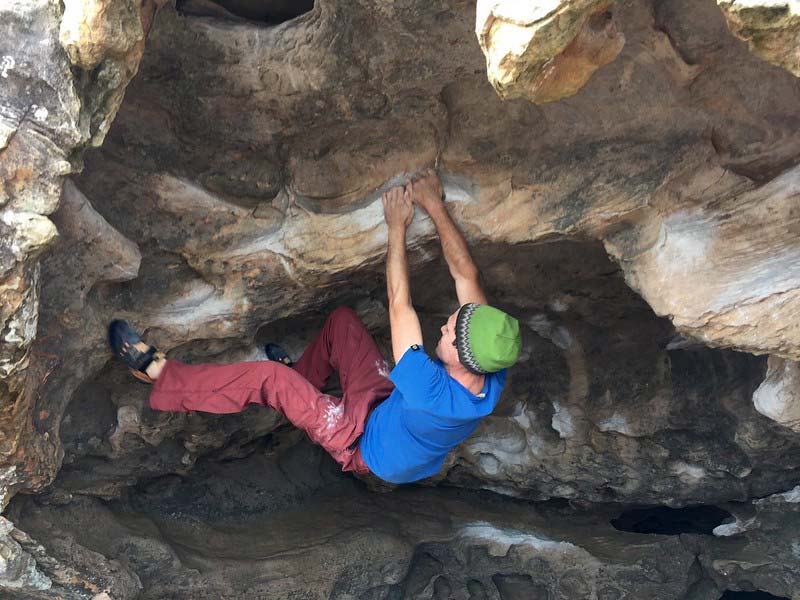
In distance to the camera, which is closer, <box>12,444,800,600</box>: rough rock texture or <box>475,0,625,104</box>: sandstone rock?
<box>475,0,625,104</box>: sandstone rock

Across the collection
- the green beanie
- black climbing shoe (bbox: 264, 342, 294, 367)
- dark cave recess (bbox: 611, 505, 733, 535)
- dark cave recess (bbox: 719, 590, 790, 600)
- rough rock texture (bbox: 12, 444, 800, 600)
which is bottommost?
dark cave recess (bbox: 719, 590, 790, 600)

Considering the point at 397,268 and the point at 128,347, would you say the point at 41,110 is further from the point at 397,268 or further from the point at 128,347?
the point at 397,268

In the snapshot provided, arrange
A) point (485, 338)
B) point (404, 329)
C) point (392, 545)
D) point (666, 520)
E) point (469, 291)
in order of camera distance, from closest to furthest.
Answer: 1. point (485, 338)
2. point (404, 329)
3. point (469, 291)
4. point (392, 545)
5. point (666, 520)

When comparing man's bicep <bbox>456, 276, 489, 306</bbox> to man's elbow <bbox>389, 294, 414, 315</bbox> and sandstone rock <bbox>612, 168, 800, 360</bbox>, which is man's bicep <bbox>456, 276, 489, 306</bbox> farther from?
sandstone rock <bbox>612, 168, 800, 360</bbox>

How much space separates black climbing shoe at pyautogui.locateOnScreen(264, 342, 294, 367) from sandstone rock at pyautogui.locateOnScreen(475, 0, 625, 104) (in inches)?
66.4

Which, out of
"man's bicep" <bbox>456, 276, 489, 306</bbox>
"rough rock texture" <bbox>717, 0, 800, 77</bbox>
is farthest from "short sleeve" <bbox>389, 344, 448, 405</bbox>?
"rough rock texture" <bbox>717, 0, 800, 77</bbox>

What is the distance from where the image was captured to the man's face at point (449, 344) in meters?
2.23

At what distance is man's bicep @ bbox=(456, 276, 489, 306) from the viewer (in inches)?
93.3

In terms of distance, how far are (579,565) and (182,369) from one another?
2224 mm

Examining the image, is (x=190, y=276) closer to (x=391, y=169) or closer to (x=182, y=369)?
(x=182, y=369)

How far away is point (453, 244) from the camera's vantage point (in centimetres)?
237

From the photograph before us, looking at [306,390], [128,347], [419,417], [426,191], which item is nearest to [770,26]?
[426,191]

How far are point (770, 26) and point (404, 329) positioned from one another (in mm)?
1349

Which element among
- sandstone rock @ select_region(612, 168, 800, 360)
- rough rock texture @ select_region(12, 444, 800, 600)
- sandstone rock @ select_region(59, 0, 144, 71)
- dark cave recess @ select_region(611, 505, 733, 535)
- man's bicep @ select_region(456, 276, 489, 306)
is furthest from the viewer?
dark cave recess @ select_region(611, 505, 733, 535)
